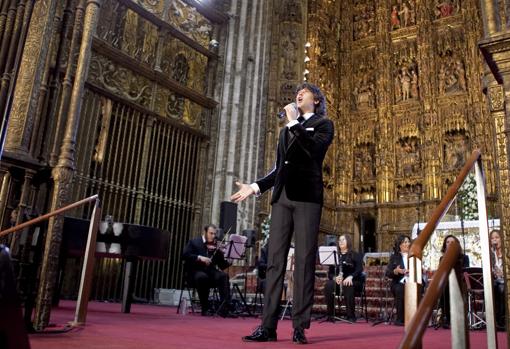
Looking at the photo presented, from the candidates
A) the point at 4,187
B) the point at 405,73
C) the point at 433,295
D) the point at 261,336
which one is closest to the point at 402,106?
the point at 405,73

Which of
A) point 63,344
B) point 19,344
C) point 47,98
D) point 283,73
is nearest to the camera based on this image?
point 19,344

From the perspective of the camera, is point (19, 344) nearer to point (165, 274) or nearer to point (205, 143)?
point (165, 274)

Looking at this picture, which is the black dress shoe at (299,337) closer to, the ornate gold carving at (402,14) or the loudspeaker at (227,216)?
the loudspeaker at (227,216)

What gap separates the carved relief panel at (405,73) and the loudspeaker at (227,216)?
8482 mm

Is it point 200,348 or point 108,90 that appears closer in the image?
point 200,348

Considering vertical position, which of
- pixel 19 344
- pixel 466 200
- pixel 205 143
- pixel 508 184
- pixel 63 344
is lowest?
pixel 63 344

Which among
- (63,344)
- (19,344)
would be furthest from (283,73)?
(19,344)

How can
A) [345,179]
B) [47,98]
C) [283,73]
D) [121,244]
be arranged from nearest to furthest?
[47,98] → [121,244] → [283,73] → [345,179]

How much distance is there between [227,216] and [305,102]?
7.49 metres

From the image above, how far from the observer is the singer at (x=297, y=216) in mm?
3066

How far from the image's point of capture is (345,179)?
1631cm

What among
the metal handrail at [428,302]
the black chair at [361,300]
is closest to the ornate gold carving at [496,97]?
the metal handrail at [428,302]

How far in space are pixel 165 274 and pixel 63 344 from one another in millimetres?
8417

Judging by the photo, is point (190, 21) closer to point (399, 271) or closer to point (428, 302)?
point (399, 271)
